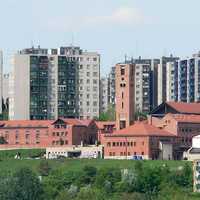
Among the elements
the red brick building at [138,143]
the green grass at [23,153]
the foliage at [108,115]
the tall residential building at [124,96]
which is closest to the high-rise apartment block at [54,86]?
the foliage at [108,115]

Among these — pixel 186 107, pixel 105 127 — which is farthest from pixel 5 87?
pixel 186 107

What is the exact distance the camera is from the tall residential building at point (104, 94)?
612 feet

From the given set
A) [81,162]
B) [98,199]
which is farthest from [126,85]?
[98,199]

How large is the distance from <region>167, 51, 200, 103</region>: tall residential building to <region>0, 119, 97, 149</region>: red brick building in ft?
89.5

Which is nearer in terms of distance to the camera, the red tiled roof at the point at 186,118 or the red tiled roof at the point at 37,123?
the red tiled roof at the point at 186,118

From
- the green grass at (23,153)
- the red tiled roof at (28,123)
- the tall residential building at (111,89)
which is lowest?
the green grass at (23,153)

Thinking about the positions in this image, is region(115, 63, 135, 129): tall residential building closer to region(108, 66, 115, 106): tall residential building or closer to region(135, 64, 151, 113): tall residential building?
region(135, 64, 151, 113): tall residential building

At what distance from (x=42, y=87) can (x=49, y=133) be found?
21.0m

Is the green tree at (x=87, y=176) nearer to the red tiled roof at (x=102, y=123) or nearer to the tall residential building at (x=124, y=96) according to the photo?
the tall residential building at (x=124, y=96)

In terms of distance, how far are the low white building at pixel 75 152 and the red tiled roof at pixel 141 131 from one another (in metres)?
1.85

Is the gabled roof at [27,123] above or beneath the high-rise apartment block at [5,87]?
beneath

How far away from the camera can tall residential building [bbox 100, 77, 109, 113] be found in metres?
187

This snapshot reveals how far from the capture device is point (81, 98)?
573 ft

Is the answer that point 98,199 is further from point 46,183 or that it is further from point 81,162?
point 81,162
